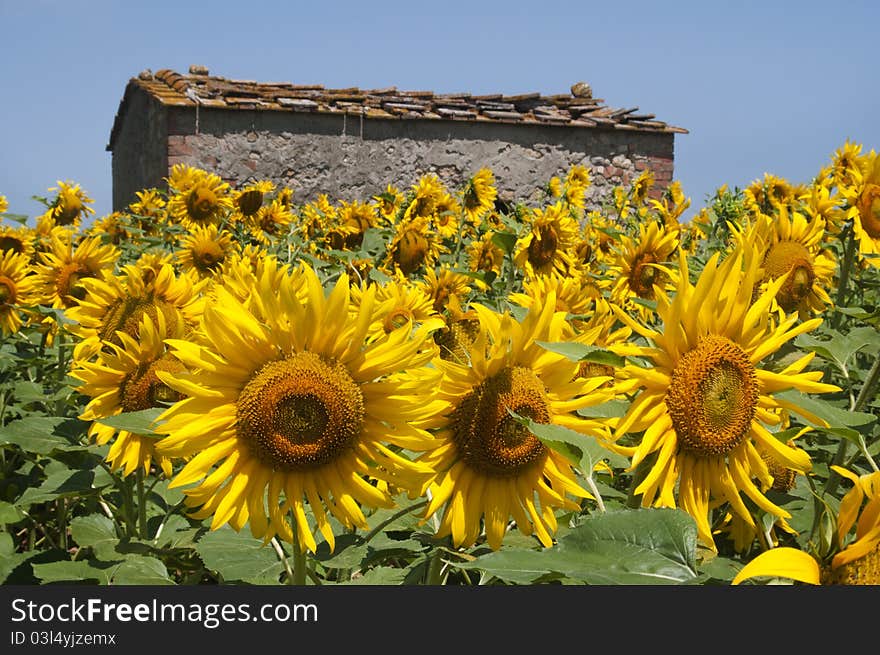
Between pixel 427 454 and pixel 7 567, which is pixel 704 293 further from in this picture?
pixel 7 567

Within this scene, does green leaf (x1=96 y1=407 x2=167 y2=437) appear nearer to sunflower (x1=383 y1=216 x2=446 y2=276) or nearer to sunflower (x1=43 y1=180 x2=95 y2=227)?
sunflower (x1=383 y1=216 x2=446 y2=276)

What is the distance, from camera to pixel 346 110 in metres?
15.4

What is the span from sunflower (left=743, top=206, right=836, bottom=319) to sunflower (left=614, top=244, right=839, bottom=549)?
4.23 ft

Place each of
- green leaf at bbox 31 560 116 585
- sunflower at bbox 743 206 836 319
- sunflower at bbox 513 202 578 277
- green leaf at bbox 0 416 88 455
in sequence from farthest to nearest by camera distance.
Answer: sunflower at bbox 513 202 578 277, sunflower at bbox 743 206 836 319, green leaf at bbox 0 416 88 455, green leaf at bbox 31 560 116 585

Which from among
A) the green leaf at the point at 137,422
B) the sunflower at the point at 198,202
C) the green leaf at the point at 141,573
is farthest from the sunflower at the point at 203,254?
the green leaf at the point at 137,422

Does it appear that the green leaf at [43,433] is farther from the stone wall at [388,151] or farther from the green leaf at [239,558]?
the stone wall at [388,151]

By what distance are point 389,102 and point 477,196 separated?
1132 cm

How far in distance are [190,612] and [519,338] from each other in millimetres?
672

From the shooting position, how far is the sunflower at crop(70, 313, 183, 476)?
196 cm

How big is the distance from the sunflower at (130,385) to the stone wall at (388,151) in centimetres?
1312

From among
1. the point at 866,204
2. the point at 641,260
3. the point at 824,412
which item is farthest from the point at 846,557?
the point at 641,260

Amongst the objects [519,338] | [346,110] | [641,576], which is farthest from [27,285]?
[346,110]

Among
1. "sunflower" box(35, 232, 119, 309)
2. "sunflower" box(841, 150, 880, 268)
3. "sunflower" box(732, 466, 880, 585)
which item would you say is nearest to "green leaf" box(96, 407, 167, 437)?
"sunflower" box(732, 466, 880, 585)

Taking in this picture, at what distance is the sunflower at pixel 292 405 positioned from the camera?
1.38 metres
